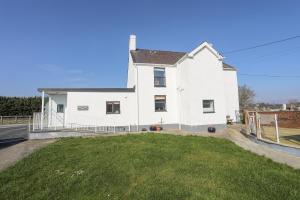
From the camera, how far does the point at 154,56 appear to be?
75.5 ft

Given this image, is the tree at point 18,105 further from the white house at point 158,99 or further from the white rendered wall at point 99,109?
the white rendered wall at point 99,109

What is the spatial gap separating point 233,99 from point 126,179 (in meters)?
21.2

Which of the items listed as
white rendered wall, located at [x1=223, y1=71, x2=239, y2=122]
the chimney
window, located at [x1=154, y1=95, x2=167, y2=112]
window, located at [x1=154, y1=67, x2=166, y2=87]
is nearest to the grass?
window, located at [x1=154, y1=95, x2=167, y2=112]

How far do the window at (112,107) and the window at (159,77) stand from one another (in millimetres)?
4422

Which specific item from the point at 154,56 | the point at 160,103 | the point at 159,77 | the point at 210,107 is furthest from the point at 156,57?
the point at 210,107

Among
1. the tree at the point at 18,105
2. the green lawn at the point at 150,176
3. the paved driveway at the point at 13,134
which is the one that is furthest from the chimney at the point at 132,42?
the tree at the point at 18,105

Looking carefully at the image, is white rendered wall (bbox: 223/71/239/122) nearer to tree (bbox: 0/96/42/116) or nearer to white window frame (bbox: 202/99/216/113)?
white window frame (bbox: 202/99/216/113)

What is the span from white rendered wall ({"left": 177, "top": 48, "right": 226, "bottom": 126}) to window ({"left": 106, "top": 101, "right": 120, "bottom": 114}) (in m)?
6.15

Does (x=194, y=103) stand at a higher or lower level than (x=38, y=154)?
higher

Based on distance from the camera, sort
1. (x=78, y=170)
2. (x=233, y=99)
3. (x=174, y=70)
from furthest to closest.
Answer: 1. (x=233, y=99)
2. (x=174, y=70)
3. (x=78, y=170)

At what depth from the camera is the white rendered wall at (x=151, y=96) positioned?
66.4 feet

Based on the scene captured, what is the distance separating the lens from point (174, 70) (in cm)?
2189

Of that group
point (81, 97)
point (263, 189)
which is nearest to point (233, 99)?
point (81, 97)

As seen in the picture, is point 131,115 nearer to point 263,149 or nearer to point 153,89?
point 153,89
